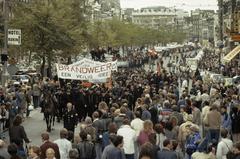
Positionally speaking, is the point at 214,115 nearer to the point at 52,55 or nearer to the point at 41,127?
the point at 41,127

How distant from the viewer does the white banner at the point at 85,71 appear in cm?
3112

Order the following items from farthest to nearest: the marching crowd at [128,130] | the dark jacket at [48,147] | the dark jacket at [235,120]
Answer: the dark jacket at [235,120]
the dark jacket at [48,147]
the marching crowd at [128,130]

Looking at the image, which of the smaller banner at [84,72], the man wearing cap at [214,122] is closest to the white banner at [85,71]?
the smaller banner at [84,72]

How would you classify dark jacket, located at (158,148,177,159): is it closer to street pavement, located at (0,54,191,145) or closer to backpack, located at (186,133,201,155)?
backpack, located at (186,133,201,155)

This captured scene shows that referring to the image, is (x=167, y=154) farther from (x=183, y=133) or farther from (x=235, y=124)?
(x=235, y=124)

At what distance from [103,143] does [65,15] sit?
1409 inches

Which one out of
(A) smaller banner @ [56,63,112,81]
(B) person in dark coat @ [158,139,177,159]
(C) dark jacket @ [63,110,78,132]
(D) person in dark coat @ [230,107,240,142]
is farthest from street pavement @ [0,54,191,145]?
(B) person in dark coat @ [158,139,177,159]

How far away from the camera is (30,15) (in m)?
47.1

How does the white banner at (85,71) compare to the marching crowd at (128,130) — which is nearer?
the marching crowd at (128,130)

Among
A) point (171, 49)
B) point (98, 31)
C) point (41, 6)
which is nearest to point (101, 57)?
point (41, 6)

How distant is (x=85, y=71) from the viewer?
3150 centimetres

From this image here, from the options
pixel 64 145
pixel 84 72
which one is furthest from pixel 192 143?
pixel 84 72

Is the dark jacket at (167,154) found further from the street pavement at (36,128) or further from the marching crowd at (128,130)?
the street pavement at (36,128)

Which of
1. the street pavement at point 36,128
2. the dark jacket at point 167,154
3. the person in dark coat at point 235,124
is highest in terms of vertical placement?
the dark jacket at point 167,154
